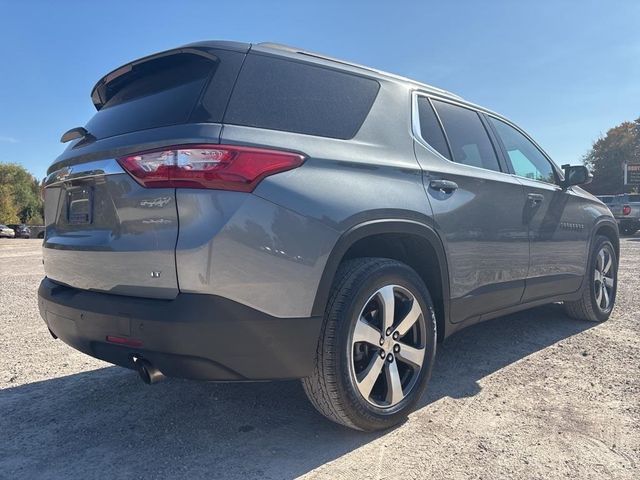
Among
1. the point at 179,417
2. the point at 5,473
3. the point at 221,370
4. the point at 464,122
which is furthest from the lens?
the point at 464,122

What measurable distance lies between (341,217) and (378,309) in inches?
22.8

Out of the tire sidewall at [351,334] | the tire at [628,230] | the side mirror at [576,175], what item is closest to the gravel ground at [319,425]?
the tire sidewall at [351,334]

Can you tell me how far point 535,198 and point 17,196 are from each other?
6985cm

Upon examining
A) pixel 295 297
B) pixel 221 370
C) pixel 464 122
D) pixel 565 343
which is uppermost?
pixel 464 122

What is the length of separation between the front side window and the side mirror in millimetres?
123

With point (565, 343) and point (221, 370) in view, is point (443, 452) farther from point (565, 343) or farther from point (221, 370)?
point (565, 343)

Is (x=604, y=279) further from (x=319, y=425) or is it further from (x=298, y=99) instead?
(x=298, y=99)

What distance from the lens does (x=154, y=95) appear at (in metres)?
2.50

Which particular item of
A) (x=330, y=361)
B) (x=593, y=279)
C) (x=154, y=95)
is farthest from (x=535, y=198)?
(x=154, y=95)

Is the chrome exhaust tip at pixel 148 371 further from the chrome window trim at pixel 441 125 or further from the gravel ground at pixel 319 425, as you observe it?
the chrome window trim at pixel 441 125

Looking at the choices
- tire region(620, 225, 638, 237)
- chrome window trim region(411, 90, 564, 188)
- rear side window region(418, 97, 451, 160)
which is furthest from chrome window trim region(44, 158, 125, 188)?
tire region(620, 225, 638, 237)

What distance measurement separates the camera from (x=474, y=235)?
10.4 feet

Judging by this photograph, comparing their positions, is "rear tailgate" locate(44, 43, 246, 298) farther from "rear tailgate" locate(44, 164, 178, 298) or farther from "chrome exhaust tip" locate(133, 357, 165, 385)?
"chrome exhaust tip" locate(133, 357, 165, 385)

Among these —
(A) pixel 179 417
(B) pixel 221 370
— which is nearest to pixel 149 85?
(B) pixel 221 370
